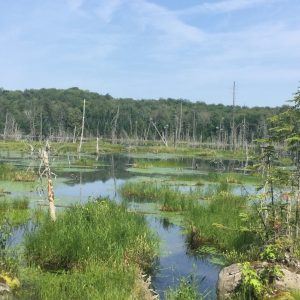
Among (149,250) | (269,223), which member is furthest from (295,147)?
(149,250)

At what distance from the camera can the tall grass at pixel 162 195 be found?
19.8 meters

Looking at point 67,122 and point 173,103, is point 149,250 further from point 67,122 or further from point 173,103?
point 173,103

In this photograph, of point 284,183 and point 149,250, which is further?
point 149,250

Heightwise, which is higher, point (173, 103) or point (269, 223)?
point (173, 103)

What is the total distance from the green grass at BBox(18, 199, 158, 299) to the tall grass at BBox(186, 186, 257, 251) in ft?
6.49

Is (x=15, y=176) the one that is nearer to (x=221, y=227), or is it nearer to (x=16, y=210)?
(x=16, y=210)

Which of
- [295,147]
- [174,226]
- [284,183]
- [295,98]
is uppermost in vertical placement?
[295,98]

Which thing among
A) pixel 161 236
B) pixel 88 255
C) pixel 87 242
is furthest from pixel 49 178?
pixel 161 236

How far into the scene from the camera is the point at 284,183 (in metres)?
10.7

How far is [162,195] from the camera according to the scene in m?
22.7

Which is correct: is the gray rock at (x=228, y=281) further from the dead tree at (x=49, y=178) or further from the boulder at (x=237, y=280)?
the dead tree at (x=49, y=178)

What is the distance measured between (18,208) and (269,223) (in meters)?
10.7

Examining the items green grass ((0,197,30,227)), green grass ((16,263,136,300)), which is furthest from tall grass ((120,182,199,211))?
green grass ((16,263,136,300))

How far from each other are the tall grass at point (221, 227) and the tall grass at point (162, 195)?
2.72m
